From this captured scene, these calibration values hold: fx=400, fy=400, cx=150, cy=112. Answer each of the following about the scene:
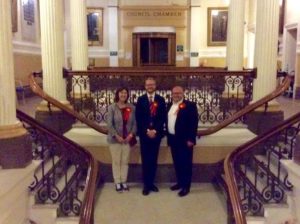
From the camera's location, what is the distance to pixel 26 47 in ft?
46.9

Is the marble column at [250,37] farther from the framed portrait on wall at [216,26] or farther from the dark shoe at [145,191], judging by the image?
the dark shoe at [145,191]

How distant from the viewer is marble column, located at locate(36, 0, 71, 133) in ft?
23.5

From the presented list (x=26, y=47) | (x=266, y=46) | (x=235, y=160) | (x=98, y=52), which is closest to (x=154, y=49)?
(x=98, y=52)

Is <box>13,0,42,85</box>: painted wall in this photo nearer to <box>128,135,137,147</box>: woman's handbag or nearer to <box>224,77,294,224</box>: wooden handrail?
<box>128,135,137,147</box>: woman's handbag

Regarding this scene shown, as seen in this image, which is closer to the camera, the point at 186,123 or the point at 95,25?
the point at 186,123

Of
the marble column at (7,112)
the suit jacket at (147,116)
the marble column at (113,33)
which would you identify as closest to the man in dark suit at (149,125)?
the suit jacket at (147,116)

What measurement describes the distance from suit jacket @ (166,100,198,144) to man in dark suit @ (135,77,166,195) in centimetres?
27

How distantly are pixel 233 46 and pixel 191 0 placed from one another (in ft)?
34.0

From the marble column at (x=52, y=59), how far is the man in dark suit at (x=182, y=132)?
2.34 meters

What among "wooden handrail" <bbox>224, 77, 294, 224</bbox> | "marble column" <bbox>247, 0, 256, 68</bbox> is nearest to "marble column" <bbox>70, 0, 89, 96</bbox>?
"wooden handrail" <bbox>224, 77, 294, 224</bbox>

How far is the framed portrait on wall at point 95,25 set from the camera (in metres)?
19.6

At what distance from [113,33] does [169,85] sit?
10.1m

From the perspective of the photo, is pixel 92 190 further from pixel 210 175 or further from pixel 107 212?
pixel 210 175

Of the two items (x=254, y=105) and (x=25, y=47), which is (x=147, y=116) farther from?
(x=25, y=47)
